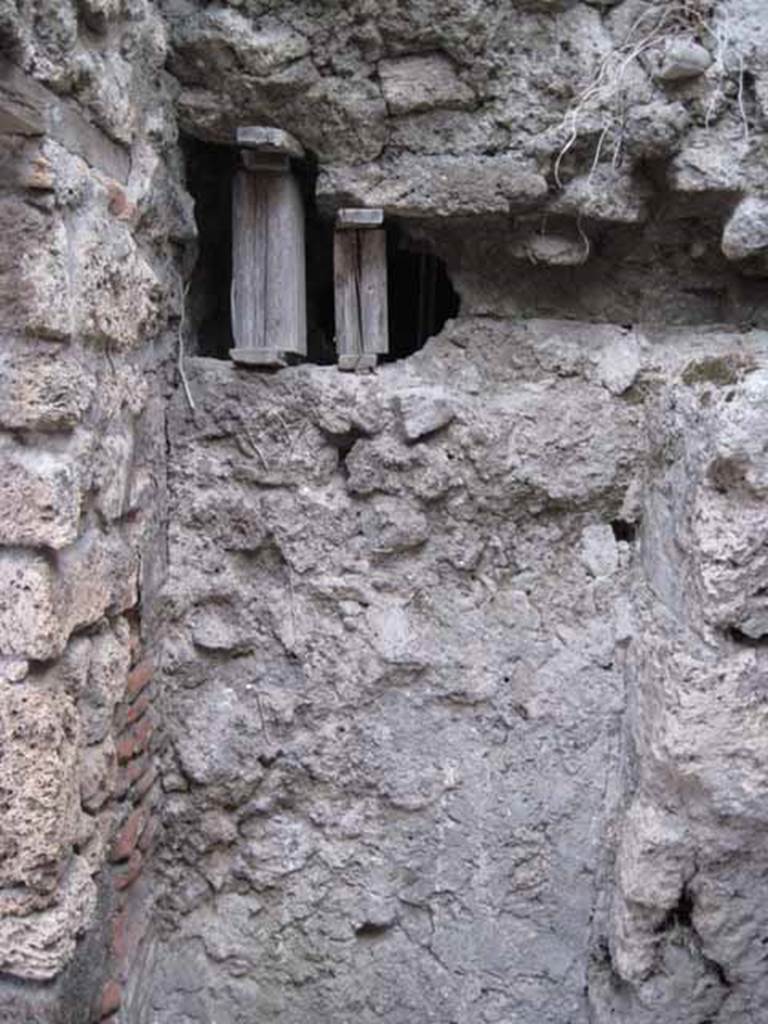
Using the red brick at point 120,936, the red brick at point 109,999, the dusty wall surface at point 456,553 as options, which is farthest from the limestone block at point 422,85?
the red brick at point 109,999

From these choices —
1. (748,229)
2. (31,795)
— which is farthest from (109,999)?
(748,229)

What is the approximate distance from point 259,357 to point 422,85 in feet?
2.44

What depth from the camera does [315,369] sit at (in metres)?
2.44

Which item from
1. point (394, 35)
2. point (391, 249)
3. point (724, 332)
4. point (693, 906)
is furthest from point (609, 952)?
point (394, 35)

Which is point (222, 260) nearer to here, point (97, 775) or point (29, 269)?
point (29, 269)

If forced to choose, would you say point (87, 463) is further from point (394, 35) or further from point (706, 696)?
point (706, 696)

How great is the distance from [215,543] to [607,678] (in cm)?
104

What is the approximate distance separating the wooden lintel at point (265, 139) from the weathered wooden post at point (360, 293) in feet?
0.79

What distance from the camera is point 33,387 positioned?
1779 millimetres

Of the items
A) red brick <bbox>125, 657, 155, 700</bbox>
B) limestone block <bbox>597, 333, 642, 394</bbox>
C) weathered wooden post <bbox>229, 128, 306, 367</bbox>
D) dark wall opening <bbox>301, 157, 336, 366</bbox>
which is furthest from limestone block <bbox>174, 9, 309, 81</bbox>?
red brick <bbox>125, 657, 155, 700</bbox>

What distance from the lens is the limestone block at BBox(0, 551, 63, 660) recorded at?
1.78 meters

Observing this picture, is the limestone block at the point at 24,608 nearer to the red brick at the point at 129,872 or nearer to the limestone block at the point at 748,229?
the red brick at the point at 129,872

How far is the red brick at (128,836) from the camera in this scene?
2.22 m

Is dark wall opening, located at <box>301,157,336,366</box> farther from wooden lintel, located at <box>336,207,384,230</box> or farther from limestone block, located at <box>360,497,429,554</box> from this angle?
limestone block, located at <box>360,497,429,554</box>
